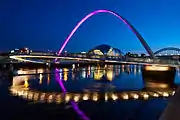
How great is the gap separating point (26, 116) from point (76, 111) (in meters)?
3.82

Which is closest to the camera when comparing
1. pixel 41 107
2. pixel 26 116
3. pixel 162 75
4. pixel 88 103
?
pixel 26 116

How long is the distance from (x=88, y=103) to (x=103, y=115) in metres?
5.53

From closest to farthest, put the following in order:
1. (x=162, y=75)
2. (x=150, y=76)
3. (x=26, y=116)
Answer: (x=26, y=116) < (x=162, y=75) < (x=150, y=76)

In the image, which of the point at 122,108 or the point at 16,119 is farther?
the point at 122,108

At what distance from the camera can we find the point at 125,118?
61.1 feet

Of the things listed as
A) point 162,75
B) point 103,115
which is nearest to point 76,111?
point 103,115

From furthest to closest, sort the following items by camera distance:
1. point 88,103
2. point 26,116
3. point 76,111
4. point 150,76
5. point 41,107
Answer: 1. point 150,76
2. point 88,103
3. point 41,107
4. point 76,111
5. point 26,116

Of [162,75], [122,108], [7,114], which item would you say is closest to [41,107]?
[7,114]

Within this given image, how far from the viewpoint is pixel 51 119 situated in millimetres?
17750

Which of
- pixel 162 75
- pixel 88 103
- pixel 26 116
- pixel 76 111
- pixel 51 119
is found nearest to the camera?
pixel 51 119

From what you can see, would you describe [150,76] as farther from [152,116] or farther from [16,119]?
[16,119]

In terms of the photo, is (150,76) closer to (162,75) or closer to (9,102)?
(162,75)

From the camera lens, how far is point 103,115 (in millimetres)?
19453

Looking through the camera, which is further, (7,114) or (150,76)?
(150,76)
